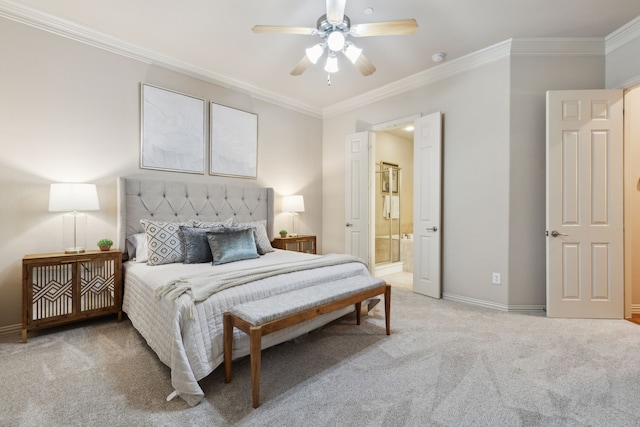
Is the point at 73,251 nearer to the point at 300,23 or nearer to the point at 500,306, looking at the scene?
the point at 300,23

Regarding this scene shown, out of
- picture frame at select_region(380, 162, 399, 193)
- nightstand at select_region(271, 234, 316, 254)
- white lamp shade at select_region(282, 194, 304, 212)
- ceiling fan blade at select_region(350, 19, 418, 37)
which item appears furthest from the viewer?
picture frame at select_region(380, 162, 399, 193)

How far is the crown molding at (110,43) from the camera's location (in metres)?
2.55

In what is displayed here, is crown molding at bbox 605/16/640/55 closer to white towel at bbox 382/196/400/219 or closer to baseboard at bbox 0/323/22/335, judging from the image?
white towel at bbox 382/196/400/219

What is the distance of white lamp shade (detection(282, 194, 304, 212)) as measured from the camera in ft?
14.3

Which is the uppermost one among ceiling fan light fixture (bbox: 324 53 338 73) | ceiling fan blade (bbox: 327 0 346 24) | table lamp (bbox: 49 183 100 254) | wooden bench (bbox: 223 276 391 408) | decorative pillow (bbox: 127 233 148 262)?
ceiling fan blade (bbox: 327 0 346 24)

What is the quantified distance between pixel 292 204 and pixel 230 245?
1.69 meters

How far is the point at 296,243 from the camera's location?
4328mm

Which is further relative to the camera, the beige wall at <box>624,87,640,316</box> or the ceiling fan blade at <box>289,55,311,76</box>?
the beige wall at <box>624,87,640,316</box>

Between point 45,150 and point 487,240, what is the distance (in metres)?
4.53

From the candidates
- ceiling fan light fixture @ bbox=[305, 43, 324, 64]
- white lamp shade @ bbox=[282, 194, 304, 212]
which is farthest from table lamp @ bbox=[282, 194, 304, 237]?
ceiling fan light fixture @ bbox=[305, 43, 324, 64]

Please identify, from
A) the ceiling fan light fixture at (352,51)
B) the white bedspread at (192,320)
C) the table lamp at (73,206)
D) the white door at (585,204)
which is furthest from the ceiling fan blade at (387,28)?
the table lamp at (73,206)

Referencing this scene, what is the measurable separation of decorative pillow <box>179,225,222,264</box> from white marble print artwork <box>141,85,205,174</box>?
105 centimetres

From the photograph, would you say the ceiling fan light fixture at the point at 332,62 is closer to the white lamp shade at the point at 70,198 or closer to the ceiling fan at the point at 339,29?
the ceiling fan at the point at 339,29

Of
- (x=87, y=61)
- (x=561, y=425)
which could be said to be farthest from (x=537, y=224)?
(x=87, y=61)
